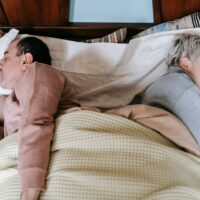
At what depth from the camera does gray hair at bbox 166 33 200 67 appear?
133cm

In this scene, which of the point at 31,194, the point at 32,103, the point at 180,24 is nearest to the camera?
the point at 31,194

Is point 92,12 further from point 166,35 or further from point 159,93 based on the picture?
point 159,93

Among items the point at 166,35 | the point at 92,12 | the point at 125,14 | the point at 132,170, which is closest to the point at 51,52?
the point at 92,12

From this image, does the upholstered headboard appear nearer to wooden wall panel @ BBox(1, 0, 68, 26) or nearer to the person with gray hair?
wooden wall panel @ BBox(1, 0, 68, 26)

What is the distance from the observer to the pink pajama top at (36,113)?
1.05 metres

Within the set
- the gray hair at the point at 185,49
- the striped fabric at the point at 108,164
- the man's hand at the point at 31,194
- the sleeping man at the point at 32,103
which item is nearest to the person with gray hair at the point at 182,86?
the gray hair at the point at 185,49

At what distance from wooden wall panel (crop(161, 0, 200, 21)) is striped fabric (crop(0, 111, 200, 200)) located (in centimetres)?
56

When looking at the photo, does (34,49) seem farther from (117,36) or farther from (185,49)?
(185,49)

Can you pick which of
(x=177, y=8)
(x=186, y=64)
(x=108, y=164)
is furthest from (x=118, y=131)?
(x=177, y=8)

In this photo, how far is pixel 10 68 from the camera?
135cm

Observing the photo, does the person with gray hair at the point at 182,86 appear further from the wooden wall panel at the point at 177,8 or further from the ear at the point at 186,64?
the wooden wall panel at the point at 177,8

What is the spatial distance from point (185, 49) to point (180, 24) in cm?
16

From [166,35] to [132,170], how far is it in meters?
0.62

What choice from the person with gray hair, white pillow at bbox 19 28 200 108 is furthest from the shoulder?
white pillow at bbox 19 28 200 108
